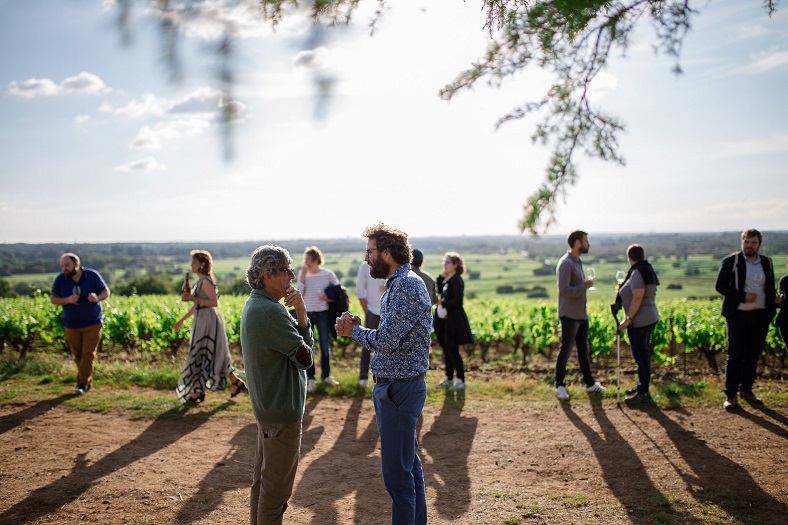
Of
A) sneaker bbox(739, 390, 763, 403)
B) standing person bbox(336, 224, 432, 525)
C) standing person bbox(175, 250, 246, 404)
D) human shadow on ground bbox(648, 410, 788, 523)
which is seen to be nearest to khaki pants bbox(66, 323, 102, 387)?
standing person bbox(175, 250, 246, 404)

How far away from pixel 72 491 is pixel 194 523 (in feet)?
4.42

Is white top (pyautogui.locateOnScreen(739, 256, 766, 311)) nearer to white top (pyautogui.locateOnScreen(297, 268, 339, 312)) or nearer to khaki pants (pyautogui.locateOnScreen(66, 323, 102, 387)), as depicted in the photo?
white top (pyautogui.locateOnScreen(297, 268, 339, 312))

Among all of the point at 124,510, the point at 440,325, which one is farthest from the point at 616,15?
the point at 440,325

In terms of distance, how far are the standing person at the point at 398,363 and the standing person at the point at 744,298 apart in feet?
15.9

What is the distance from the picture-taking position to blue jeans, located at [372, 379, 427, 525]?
3316 mm

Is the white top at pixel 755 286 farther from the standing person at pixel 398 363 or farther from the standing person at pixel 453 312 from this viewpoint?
the standing person at pixel 398 363

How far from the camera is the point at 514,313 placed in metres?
13.6

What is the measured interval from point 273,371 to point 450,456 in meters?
2.90

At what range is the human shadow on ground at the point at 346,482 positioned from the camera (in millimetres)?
4403

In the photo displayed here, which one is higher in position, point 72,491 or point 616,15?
point 616,15

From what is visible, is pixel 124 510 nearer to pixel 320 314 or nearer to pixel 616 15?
pixel 320 314

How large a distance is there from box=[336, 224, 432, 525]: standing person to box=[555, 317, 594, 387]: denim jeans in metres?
4.35

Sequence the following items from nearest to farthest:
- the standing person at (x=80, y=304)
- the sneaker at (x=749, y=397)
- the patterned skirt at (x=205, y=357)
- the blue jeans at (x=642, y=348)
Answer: the blue jeans at (x=642, y=348), the sneaker at (x=749, y=397), the patterned skirt at (x=205, y=357), the standing person at (x=80, y=304)

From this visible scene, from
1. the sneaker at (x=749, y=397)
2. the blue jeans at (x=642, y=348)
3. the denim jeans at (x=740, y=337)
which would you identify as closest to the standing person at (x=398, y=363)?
the blue jeans at (x=642, y=348)
